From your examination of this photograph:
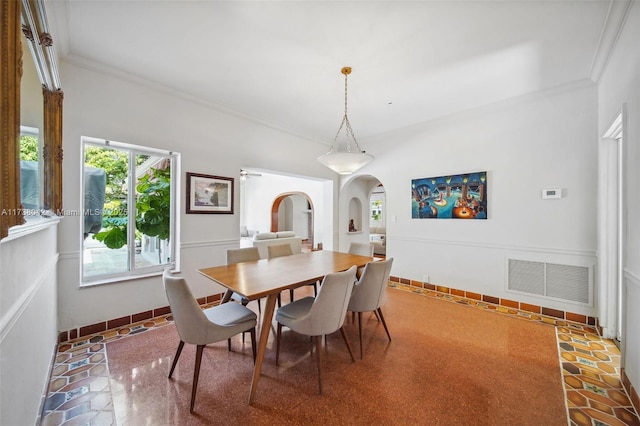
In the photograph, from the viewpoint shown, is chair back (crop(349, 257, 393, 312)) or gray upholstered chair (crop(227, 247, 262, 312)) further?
gray upholstered chair (crop(227, 247, 262, 312))

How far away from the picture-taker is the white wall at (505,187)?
2.87 m

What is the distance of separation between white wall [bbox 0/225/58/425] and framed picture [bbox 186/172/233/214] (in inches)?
58.8

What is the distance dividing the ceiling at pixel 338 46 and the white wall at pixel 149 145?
212 mm

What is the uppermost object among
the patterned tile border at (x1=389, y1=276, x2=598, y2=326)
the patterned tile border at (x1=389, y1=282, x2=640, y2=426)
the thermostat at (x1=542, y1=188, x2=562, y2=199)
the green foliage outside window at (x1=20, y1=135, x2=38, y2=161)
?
the green foliage outside window at (x1=20, y1=135, x2=38, y2=161)

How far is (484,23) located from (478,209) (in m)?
2.40

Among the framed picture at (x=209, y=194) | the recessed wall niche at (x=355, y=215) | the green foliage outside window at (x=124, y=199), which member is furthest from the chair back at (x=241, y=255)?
the recessed wall niche at (x=355, y=215)

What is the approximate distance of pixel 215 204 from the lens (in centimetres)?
347

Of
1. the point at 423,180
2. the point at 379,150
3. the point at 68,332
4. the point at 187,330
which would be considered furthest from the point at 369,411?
the point at 379,150

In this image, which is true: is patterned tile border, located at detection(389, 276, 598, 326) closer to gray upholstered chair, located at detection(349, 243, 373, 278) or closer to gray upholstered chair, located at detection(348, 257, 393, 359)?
gray upholstered chair, located at detection(349, 243, 373, 278)

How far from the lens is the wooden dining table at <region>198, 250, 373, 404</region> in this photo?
1753mm

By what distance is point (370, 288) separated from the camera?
2.25 meters

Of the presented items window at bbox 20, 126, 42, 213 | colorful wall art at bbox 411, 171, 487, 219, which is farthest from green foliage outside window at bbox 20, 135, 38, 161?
colorful wall art at bbox 411, 171, 487, 219

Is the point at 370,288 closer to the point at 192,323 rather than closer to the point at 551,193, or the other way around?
the point at 192,323

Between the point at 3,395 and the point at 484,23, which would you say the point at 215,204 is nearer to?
the point at 3,395
